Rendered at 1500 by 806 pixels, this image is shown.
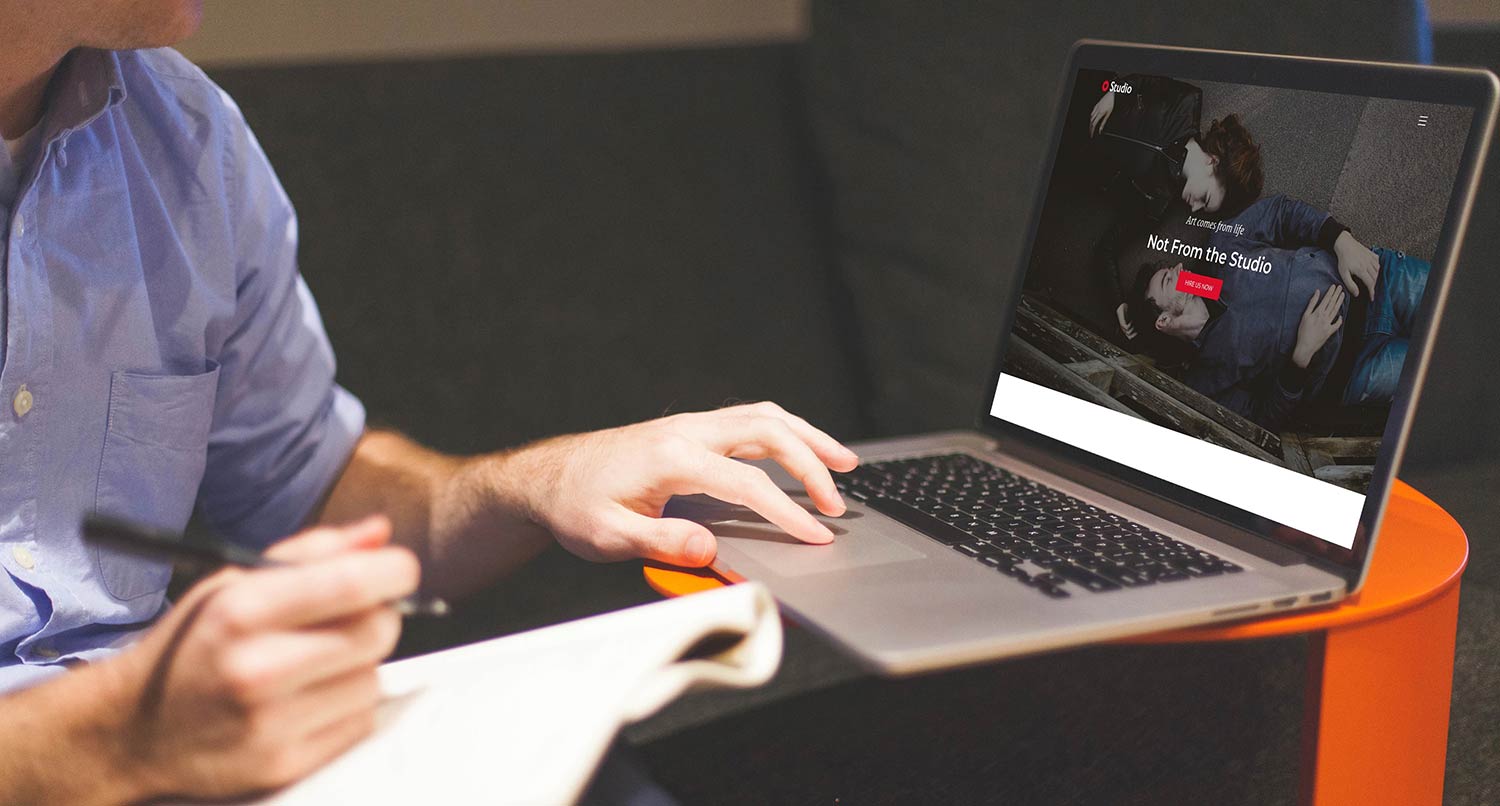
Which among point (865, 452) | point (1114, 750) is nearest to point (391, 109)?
point (865, 452)

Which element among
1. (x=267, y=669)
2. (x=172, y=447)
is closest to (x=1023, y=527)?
(x=267, y=669)

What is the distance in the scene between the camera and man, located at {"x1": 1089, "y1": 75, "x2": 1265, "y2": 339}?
2.66 feet

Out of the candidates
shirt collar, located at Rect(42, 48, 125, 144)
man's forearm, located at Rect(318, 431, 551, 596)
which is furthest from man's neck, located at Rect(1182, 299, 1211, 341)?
shirt collar, located at Rect(42, 48, 125, 144)

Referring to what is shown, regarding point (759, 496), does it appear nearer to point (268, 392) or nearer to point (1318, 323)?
point (1318, 323)

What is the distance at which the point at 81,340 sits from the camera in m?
0.88

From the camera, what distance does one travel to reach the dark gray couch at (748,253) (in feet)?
3.83

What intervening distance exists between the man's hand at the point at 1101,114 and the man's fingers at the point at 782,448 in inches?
13.5

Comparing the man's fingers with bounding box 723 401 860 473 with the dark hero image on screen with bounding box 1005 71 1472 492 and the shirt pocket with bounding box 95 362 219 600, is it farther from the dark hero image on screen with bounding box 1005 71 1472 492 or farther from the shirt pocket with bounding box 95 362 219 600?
the shirt pocket with bounding box 95 362 219 600

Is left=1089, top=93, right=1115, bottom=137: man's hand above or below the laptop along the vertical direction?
above

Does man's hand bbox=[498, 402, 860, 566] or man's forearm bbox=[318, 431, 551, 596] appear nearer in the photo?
man's hand bbox=[498, 402, 860, 566]

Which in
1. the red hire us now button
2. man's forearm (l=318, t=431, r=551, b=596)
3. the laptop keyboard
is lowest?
man's forearm (l=318, t=431, r=551, b=596)

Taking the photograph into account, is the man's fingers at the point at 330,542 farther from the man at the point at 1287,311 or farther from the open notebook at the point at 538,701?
the man at the point at 1287,311

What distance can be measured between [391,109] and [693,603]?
3.20 feet

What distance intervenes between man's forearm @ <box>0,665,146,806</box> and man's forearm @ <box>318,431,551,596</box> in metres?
0.36
